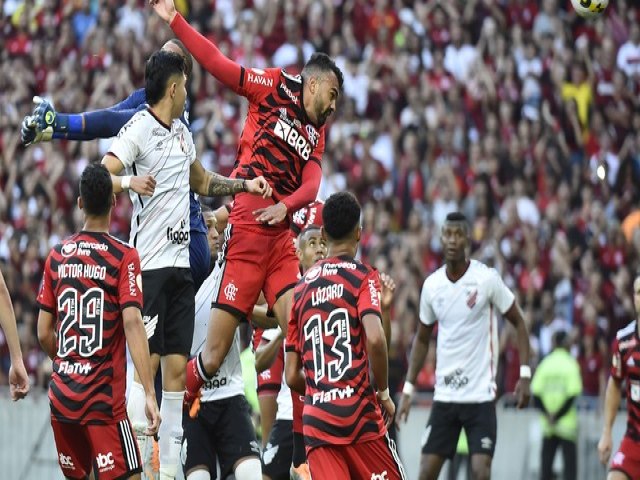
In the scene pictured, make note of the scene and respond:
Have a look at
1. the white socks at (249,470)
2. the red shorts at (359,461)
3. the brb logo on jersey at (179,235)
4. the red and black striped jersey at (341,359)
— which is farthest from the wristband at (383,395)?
the brb logo on jersey at (179,235)

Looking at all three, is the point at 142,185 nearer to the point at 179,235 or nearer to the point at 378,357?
the point at 179,235

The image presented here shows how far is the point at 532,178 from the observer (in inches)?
858

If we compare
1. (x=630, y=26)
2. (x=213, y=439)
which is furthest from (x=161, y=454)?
(x=630, y=26)

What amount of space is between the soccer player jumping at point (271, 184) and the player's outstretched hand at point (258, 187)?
0.78ft

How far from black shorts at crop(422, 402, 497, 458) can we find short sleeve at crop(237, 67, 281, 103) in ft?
14.3

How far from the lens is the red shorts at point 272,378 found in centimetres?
1344

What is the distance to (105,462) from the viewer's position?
977 centimetres

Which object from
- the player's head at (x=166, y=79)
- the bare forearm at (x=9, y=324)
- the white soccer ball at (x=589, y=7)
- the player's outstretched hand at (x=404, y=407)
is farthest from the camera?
the white soccer ball at (x=589, y=7)

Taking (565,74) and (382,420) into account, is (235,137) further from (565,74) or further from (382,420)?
(382,420)

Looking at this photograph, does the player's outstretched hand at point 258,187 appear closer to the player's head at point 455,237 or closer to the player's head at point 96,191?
the player's head at point 96,191

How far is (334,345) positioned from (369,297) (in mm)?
406

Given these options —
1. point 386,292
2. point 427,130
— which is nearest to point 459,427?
point 386,292

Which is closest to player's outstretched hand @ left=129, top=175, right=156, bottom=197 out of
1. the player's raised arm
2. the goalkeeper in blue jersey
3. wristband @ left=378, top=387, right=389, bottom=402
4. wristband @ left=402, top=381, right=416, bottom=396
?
the goalkeeper in blue jersey

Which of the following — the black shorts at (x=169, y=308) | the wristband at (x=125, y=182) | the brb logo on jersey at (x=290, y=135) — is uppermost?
the brb logo on jersey at (x=290, y=135)
